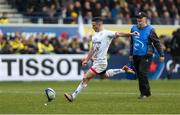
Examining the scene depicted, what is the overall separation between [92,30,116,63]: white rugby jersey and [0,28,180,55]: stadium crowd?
12.8 m

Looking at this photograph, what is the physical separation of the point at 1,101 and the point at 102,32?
311cm

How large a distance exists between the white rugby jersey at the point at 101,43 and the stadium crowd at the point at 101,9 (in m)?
17.8

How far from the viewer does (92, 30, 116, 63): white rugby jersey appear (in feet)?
60.5

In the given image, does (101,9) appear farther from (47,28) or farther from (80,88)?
(80,88)

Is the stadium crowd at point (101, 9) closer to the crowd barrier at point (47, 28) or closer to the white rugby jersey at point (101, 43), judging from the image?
the crowd barrier at point (47, 28)

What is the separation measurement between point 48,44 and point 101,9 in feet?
22.0

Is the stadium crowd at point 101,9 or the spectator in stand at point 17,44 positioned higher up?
the stadium crowd at point 101,9

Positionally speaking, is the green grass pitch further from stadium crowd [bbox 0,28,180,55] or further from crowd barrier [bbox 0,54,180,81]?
stadium crowd [bbox 0,28,180,55]

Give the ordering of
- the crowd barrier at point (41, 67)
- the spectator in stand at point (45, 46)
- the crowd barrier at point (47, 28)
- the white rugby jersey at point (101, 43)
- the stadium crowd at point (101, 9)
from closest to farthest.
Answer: the white rugby jersey at point (101, 43)
the crowd barrier at point (41, 67)
the spectator in stand at point (45, 46)
the crowd barrier at point (47, 28)
the stadium crowd at point (101, 9)

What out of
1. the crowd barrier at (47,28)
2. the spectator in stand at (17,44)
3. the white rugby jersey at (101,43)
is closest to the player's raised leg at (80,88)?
the white rugby jersey at (101,43)

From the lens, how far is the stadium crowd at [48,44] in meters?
31.5

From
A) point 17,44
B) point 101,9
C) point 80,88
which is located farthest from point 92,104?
point 101,9

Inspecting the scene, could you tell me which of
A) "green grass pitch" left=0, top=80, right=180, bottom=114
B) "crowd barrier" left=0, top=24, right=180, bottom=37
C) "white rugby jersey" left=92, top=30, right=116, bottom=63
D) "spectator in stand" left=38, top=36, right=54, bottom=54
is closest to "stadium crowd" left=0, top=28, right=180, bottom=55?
"spectator in stand" left=38, top=36, right=54, bottom=54

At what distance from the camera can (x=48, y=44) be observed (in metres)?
32.6
